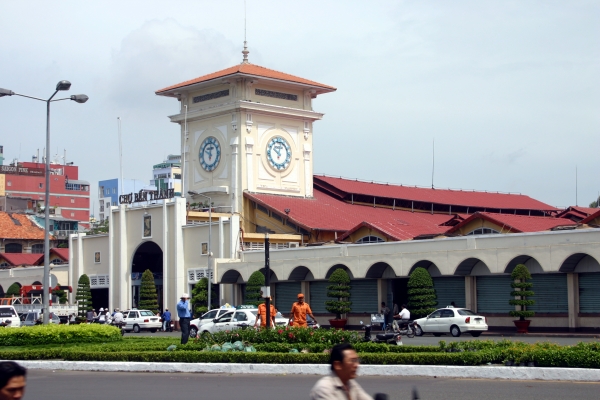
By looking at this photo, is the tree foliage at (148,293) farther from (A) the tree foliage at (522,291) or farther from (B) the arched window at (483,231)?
(A) the tree foliage at (522,291)

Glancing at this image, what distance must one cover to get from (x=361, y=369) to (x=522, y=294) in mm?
21238

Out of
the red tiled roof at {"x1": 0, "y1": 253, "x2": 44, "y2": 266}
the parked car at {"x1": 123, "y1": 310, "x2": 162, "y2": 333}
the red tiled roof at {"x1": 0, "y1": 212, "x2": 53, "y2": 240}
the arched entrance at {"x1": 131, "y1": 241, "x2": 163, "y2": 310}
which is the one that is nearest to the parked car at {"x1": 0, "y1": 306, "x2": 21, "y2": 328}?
the parked car at {"x1": 123, "y1": 310, "x2": 162, "y2": 333}

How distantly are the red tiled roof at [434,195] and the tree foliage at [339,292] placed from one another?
1853cm

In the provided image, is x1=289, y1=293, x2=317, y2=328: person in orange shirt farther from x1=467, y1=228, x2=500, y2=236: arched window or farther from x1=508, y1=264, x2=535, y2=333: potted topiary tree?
x1=467, y1=228, x2=500, y2=236: arched window

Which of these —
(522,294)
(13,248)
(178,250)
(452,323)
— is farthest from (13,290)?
(522,294)

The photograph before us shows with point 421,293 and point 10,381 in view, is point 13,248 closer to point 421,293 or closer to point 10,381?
point 421,293

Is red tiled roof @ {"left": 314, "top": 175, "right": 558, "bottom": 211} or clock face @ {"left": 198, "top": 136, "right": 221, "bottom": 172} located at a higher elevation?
clock face @ {"left": 198, "top": 136, "right": 221, "bottom": 172}

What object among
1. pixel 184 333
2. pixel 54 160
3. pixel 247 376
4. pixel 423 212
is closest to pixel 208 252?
pixel 423 212

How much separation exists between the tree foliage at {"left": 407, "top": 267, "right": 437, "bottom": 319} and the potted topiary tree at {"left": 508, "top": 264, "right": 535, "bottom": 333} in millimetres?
4788

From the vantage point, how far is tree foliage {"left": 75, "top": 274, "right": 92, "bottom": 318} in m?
62.7

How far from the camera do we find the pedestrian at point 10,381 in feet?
24.1

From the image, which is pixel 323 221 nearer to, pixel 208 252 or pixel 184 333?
pixel 208 252

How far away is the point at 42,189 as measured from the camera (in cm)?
12612

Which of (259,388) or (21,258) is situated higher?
(21,258)
